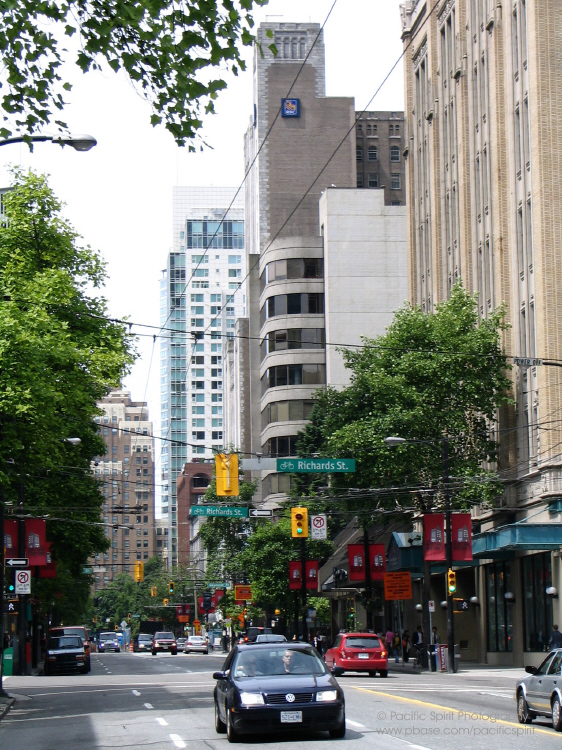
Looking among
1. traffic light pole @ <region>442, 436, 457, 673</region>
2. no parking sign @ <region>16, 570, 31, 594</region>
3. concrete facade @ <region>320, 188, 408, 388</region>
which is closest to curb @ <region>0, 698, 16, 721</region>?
no parking sign @ <region>16, 570, 31, 594</region>

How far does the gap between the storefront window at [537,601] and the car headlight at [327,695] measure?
91.4 ft

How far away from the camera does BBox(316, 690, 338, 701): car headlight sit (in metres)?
16.0

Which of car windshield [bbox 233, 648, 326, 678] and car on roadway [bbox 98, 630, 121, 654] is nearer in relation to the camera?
car windshield [bbox 233, 648, 326, 678]

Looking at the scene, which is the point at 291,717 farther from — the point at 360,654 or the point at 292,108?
the point at 292,108

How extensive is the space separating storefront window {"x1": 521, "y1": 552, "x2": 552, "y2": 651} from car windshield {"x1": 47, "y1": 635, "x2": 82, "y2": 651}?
19.1 meters

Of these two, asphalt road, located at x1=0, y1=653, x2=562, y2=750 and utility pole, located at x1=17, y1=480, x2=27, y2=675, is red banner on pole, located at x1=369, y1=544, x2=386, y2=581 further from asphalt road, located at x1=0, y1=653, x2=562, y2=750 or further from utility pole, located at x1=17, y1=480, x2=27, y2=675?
asphalt road, located at x1=0, y1=653, x2=562, y2=750

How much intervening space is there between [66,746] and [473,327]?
1338 inches

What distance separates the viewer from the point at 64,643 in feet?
164

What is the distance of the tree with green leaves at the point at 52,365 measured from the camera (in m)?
29.1

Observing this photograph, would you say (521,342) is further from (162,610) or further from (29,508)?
(162,610)

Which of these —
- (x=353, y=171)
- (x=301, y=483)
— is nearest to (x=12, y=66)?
(x=301, y=483)

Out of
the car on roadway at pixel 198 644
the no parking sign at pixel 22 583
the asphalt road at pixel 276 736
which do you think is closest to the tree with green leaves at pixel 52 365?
the no parking sign at pixel 22 583

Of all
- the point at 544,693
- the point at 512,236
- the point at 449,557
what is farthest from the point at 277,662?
the point at 512,236

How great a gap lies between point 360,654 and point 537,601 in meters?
9.16
